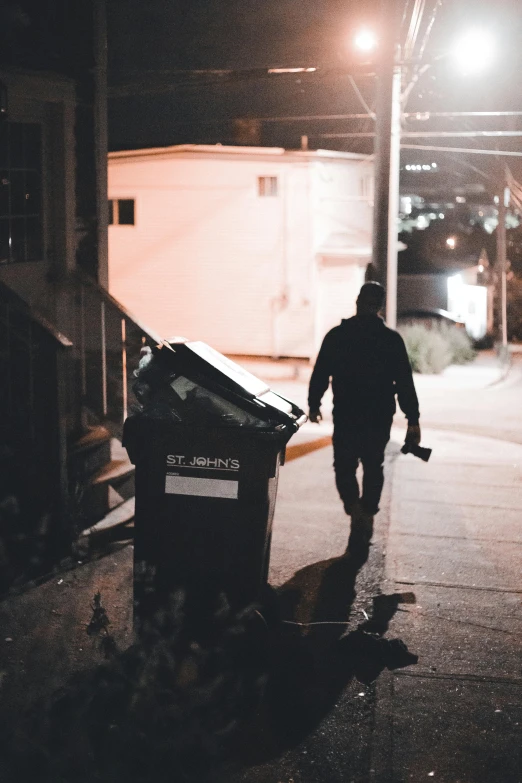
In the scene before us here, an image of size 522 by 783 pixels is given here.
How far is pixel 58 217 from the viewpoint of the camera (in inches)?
311

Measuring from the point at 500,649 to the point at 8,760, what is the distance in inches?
102

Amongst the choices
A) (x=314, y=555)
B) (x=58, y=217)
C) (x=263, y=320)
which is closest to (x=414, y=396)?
(x=314, y=555)

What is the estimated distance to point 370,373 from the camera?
20.3ft

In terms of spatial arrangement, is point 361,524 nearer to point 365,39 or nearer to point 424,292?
point 365,39

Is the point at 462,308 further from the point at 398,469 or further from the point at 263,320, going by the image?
the point at 398,469

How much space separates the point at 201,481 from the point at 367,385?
185cm

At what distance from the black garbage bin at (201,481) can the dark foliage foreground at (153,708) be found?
135 mm

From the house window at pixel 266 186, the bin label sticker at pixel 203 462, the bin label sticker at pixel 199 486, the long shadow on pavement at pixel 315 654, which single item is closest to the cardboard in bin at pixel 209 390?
the bin label sticker at pixel 203 462

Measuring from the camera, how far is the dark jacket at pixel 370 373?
618 centimetres

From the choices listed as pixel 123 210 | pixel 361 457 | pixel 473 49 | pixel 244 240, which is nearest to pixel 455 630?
pixel 361 457

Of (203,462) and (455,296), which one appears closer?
(203,462)

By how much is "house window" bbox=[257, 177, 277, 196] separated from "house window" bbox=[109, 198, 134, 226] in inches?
107

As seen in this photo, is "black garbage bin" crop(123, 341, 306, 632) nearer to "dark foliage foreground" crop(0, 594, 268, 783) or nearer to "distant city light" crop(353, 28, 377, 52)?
"dark foliage foreground" crop(0, 594, 268, 783)

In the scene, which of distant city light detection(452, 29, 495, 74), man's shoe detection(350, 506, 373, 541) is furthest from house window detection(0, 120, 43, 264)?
distant city light detection(452, 29, 495, 74)
